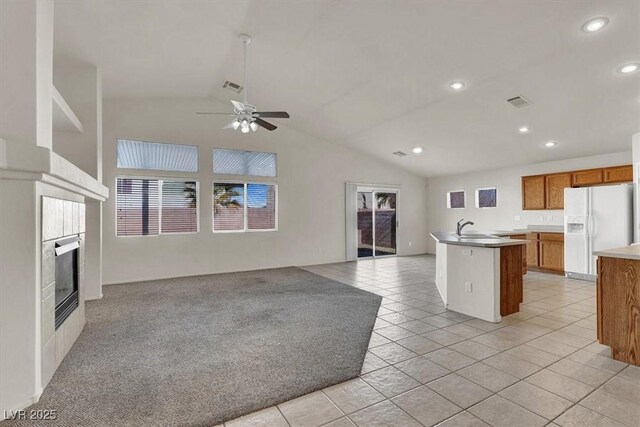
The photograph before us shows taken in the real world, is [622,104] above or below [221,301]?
above

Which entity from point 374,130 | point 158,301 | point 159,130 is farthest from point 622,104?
point 159,130

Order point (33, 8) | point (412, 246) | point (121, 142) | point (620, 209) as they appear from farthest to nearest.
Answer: point (412, 246) → point (121, 142) → point (620, 209) → point (33, 8)

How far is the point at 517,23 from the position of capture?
317cm

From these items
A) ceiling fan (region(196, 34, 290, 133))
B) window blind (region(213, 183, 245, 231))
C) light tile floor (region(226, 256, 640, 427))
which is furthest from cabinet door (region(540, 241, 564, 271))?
window blind (region(213, 183, 245, 231))

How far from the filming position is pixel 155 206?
6.11 m

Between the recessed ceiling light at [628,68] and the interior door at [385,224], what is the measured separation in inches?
227

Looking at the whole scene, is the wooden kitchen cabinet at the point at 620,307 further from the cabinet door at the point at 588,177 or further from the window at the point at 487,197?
the window at the point at 487,197

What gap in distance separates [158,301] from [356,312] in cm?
295

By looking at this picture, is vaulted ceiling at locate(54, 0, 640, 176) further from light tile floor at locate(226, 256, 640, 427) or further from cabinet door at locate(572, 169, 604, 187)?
light tile floor at locate(226, 256, 640, 427)

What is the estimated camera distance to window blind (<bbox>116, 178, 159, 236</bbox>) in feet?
19.1

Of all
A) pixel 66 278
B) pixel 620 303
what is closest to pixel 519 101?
pixel 620 303

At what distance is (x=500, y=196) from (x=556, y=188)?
1.27 metres

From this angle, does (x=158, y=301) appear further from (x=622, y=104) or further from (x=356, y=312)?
(x=622, y=104)

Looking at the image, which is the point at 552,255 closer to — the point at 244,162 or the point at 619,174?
the point at 619,174
